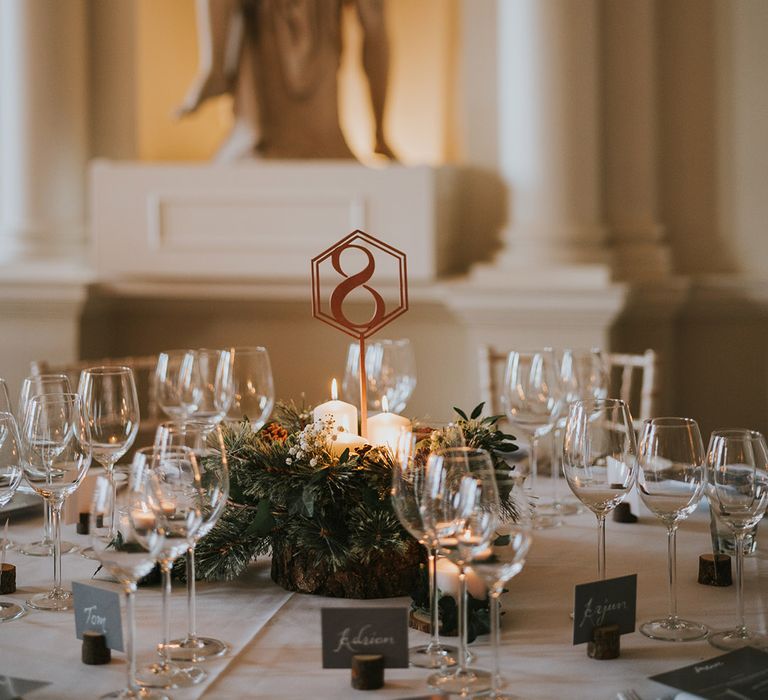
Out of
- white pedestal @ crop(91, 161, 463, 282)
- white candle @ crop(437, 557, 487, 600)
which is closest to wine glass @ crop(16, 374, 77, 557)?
white candle @ crop(437, 557, 487, 600)

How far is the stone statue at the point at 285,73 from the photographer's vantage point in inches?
140

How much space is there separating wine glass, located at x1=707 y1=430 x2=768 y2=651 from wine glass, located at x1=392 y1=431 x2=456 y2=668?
29 cm

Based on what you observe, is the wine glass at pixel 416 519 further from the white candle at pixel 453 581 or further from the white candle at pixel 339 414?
the white candle at pixel 339 414

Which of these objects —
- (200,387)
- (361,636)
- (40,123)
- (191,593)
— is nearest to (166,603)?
(191,593)

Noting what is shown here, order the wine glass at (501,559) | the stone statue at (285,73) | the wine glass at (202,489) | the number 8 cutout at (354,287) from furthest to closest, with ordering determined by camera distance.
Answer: the stone statue at (285,73)
the number 8 cutout at (354,287)
the wine glass at (202,489)
the wine glass at (501,559)

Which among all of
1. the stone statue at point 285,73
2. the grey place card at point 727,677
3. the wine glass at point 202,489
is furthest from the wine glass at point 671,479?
the stone statue at point 285,73

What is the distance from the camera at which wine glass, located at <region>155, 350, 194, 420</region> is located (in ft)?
5.65

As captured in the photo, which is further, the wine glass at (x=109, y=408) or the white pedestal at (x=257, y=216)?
the white pedestal at (x=257, y=216)

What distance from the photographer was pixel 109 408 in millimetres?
1491

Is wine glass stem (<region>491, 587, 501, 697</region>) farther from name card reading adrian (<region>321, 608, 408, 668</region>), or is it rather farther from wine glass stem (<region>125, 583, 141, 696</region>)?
wine glass stem (<region>125, 583, 141, 696</region>)

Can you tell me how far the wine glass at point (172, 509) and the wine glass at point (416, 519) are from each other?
19 cm

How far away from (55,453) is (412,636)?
480mm

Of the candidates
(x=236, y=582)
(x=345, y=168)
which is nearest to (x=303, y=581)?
(x=236, y=582)

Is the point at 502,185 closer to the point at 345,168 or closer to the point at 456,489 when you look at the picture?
the point at 345,168
